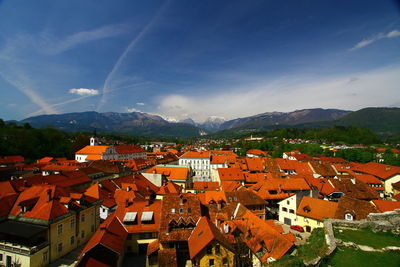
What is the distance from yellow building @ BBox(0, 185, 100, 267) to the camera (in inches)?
754

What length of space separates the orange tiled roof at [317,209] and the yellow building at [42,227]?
32398 mm

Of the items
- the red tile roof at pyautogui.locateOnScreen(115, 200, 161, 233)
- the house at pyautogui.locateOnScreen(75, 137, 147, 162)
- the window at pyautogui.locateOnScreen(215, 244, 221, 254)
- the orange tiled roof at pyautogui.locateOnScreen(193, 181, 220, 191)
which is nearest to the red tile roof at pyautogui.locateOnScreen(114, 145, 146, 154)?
the house at pyautogui.locateOnScreen(75, 137, 147, 162)

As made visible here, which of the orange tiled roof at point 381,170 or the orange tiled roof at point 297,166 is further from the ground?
the orange tiled roof at point 297,166

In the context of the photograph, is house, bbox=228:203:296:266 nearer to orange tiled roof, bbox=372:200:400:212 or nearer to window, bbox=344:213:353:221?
window, bbox=344:213:353:221

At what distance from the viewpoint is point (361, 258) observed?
42.6ft

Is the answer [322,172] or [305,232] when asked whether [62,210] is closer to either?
[305,232]

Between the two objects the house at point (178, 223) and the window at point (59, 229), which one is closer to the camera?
the house at point (178, 223)

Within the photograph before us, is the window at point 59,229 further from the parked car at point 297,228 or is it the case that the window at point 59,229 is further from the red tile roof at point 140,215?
the parked car at point 297,228

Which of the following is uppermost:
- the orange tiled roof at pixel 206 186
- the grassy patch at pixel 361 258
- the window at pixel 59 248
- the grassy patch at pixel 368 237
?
the grassy patch at pixel 361 258

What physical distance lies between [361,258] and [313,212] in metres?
17.9

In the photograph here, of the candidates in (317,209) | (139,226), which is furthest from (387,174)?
(139,226)

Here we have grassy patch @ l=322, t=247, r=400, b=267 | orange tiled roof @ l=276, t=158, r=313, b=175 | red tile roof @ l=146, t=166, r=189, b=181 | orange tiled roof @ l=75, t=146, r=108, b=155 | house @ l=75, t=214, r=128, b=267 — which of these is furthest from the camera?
orange tiled roof @ l=75, t=146, r=108, b=155

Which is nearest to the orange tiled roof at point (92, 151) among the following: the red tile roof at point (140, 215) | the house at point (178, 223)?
the red tile roof at point (140, 215)

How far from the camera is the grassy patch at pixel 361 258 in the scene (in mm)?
12375
